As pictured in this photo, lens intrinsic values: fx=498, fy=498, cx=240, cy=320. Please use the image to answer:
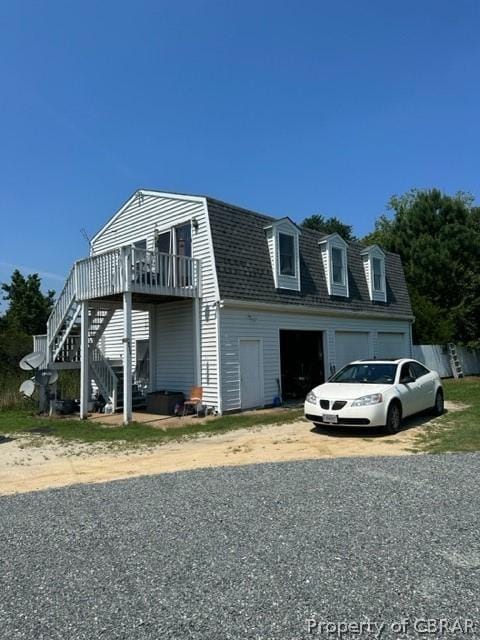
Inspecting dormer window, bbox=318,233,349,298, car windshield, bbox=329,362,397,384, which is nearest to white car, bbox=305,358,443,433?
car windshield, bbox=329,362,397,384

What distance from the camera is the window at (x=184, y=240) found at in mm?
15305

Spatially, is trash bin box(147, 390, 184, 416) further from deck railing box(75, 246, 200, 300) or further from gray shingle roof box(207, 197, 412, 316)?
gray shingle roof box(207, 197, 412, 316)

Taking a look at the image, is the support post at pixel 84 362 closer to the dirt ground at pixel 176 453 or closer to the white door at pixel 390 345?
the dirt ground at pixel 176 453

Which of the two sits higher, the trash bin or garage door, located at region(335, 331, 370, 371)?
garage door, located at region(335, 331, 370, 371)

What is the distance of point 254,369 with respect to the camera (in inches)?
603

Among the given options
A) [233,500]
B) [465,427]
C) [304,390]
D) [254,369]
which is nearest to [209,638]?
[233,500]

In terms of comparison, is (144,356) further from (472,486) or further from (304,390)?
(472,486)

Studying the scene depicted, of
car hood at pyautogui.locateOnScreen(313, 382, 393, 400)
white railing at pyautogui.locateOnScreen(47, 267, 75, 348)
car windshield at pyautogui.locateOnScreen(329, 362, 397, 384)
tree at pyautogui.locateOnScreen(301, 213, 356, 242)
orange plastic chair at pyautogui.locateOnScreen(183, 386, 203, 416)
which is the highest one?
tree at pyautogui.locateOnScreen(301, 213, 356, 242)

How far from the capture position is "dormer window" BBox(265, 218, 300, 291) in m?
16.4

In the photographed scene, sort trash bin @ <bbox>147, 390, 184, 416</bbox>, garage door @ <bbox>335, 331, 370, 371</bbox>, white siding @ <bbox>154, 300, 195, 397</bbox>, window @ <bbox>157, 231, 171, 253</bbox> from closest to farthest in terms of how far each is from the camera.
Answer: trash bin @ <bbox>147, 390, 184, 416</bbox> → white siding @ <bbox>154, 300, 195, 397</bbox> → window @ <bbox>157, 231, 171, 253</bbox> → garage door @ <bbox>335, 331, 370, 371</bbox>

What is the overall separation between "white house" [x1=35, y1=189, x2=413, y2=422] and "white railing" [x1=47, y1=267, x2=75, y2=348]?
0.04 meters

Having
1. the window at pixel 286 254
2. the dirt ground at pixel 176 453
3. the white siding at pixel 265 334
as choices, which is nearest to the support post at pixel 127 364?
the dirt ground at pixel 176 453

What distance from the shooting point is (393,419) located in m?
10.0

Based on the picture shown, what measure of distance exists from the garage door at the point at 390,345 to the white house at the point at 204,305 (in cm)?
220
